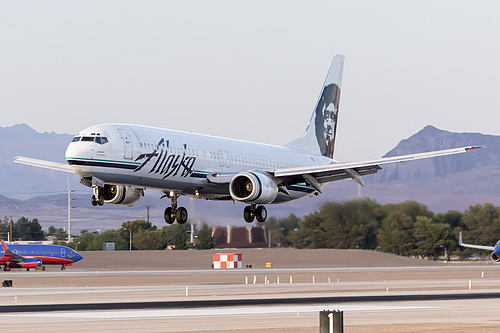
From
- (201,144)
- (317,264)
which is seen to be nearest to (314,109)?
(201,144)

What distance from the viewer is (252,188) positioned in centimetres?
6362

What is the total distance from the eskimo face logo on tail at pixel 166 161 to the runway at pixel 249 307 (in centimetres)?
846

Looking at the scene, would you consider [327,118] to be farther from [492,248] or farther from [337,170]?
[492,248]

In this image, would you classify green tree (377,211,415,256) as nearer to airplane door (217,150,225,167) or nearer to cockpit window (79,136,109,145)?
airplane door (217,150,225,167)

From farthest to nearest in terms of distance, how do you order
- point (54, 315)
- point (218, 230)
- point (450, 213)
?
1. point (450, 213)
2. point (218, 230)
3. point (54, 315)

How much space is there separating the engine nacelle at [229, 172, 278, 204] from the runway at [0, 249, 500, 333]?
7.01 meters

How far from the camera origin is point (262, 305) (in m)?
61.6

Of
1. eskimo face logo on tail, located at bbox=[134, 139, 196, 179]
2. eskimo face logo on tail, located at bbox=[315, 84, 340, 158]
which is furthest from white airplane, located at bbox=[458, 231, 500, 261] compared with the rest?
eskimo face logo on tail, located at bbox=[134, 139, 196, 179]

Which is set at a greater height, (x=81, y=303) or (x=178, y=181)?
(x=178, y=181)

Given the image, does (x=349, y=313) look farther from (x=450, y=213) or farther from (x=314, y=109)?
(x=450, y=213)

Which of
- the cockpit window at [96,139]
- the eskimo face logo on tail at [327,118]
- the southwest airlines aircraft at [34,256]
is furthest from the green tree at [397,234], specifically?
the cockpit window at [96,139]

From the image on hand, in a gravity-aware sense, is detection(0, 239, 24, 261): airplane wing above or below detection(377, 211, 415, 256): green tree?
below

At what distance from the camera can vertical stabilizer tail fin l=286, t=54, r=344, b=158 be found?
8039cm

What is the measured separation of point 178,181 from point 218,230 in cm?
5446
